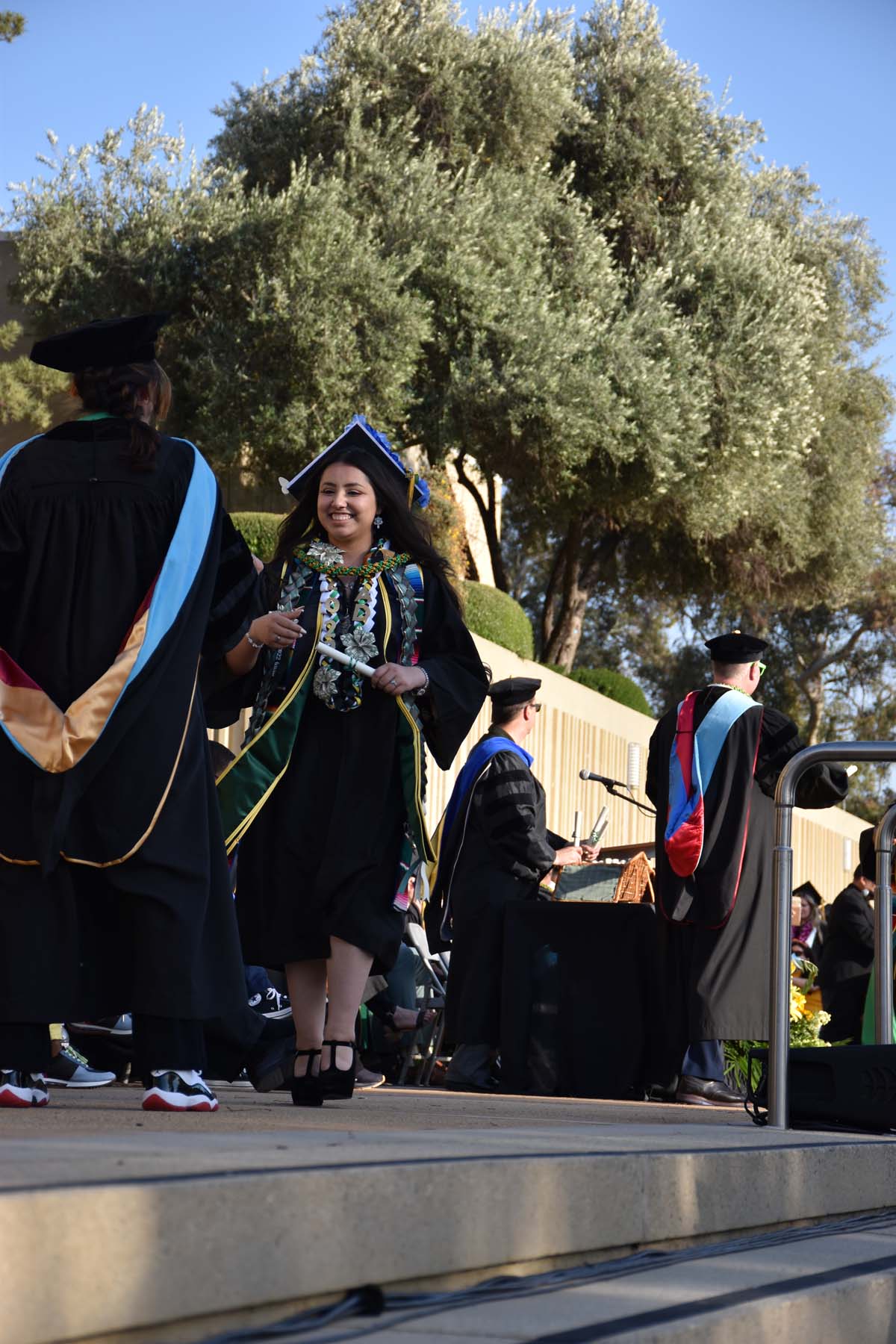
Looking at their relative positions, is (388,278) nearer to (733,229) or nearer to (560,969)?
(733,229)

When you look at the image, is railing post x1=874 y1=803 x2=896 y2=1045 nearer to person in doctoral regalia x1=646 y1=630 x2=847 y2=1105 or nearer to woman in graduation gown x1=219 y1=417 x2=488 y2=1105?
person in doctoral regalia x1=646 y1=630 x2=847 y2=1105

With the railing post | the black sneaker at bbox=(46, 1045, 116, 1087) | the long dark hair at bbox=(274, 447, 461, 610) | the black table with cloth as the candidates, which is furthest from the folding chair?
the long dark hair at bbox=(274, 447, 461, 610)

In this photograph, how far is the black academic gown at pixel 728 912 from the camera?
23.4 feet

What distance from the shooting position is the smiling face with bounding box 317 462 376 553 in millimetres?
4730

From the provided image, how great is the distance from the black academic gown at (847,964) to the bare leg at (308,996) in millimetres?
4894

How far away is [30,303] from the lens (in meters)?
20.7

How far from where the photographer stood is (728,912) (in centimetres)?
728

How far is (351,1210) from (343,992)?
213 centimetres

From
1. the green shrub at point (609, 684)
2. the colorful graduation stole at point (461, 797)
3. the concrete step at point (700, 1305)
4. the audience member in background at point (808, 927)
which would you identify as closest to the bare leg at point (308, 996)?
the concrete step at point (700, 1305)

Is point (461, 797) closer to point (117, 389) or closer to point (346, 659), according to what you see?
point (346, 659)

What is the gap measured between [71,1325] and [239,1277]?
0.26m

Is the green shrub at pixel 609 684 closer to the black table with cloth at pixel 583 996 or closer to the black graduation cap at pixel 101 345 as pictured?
the black table with cloth at pixel 583 996

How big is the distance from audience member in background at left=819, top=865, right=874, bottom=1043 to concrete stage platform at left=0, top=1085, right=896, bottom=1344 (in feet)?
17.8

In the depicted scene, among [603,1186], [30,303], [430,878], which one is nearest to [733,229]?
[30,303]
